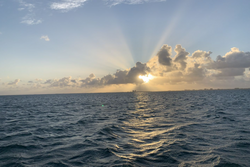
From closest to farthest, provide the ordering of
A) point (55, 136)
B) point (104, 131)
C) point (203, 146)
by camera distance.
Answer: point (203, 146)
point (55, 136)
point (104, 131)

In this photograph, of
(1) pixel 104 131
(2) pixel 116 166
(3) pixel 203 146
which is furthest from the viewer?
(1) pixel 104 131

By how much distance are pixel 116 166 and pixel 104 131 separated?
9.64 m

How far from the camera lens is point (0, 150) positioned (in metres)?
13.2

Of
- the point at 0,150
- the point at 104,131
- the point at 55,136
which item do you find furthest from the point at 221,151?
the point at 0,150

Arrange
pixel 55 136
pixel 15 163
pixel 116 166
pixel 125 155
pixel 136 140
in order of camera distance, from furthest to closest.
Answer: pixel 55 136 → pixel 136 140 → pixel 125 155 → pixel 15 163 → pixel 116 166

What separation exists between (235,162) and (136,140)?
26.3 ft

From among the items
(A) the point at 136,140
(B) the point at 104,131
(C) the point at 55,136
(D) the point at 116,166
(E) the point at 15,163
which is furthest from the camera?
(B) the point at 104,131

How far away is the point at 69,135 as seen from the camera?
17719 mm

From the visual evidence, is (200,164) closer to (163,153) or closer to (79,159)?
(163,153)

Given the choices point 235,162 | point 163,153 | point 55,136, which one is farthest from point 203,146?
point 55,136

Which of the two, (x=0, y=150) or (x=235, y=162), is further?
(x=0, y=150)

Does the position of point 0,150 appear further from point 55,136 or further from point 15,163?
point 55,136

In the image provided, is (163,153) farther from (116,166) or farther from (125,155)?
(116,166)

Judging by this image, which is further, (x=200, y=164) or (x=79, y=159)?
(x=79, y=159)
